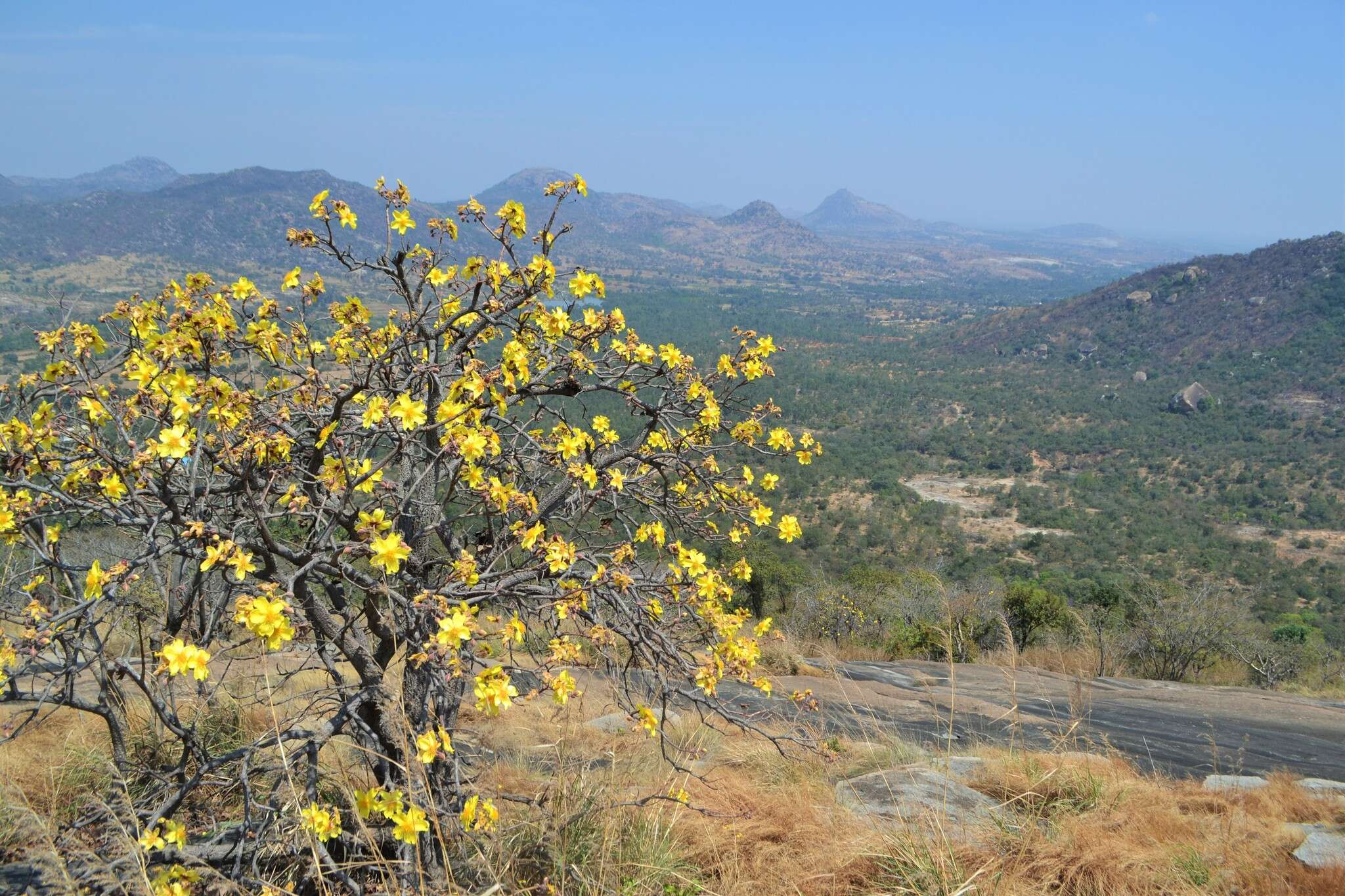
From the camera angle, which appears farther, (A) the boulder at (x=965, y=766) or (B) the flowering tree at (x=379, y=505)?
(A) the boulder at (x=965, y=766)

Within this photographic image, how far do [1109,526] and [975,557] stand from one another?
12.1 metres

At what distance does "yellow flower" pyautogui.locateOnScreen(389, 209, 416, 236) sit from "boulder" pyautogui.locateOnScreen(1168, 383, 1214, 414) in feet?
251

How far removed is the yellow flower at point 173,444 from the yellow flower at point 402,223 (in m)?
1.22

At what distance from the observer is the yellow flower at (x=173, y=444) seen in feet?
7.34

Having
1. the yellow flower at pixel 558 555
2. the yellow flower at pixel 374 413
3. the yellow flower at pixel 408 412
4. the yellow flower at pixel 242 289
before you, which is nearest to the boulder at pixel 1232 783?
the yellow flower at pixel 558 555

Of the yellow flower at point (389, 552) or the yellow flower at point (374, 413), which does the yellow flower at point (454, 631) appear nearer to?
the yellow flower at point (389, 552)

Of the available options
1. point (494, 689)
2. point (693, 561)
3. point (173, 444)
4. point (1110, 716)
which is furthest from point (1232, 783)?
point (173, 444)

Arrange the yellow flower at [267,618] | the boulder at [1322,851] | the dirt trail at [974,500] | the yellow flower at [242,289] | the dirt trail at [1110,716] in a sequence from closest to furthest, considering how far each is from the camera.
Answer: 1. the yellow flower at [267,618]
2. the yellow flower at [242,289]
3. the boulder at [1322,851]
4. the dirt trail at [1110,716]
5. the dirt trail at [974,500]

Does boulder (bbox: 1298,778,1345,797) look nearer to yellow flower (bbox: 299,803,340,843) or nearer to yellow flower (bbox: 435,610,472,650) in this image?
yellow flower (bbox: 435,610,472,650)

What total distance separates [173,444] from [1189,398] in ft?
259

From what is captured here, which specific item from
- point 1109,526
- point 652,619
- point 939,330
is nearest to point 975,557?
point 1109,526

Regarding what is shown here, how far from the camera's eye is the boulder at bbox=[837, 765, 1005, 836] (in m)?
3.61

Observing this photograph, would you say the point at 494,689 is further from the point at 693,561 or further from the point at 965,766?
the point at 965,766

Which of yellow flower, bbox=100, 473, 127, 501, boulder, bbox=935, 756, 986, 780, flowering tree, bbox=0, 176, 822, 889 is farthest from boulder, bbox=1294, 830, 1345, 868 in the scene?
yellow flower, bbox=100, 473, 127, 501
